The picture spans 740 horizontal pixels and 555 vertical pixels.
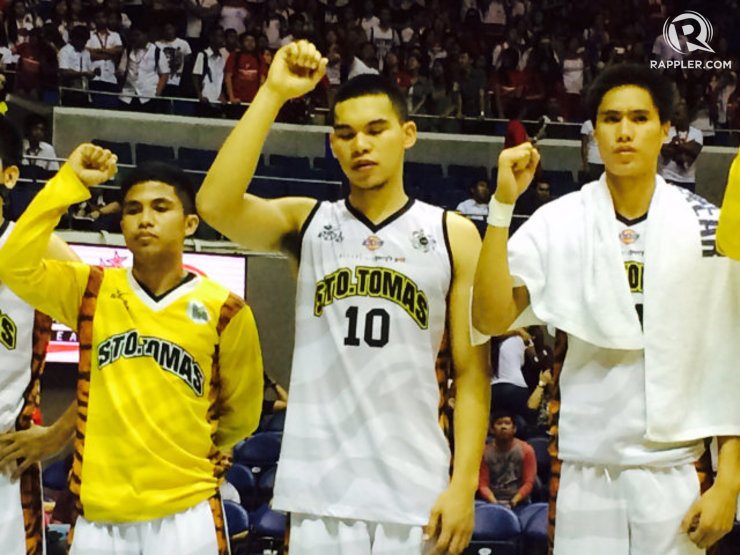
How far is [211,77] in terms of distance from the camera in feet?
43.0

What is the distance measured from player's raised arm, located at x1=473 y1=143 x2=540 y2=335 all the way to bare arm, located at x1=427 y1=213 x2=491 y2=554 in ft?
0.71

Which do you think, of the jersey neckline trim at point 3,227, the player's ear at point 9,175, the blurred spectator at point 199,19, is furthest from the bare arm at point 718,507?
the blurred spectator at point 199,19

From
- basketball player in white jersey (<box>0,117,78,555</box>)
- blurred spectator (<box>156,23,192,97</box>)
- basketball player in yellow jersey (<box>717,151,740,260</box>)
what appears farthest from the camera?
blurred spectator (<box>156,23,192,97</box>)

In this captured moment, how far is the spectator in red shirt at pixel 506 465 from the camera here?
26.1 ft

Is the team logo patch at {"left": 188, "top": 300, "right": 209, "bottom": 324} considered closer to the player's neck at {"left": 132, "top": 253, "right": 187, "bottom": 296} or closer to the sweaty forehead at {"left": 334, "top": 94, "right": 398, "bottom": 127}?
the player's neck at {"left": 132, "top": 253, "right": 187, "bottom": 296}

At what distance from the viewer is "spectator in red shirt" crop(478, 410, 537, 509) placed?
7.96 m

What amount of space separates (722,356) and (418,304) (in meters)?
0.97

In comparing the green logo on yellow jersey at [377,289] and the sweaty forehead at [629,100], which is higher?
the sweaty forehead at [629,100]

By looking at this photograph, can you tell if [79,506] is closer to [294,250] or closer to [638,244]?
[294,250]

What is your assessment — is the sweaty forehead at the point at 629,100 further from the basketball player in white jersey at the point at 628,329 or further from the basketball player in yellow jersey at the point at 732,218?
the basketball player in yellow jersey at the point at 732,218

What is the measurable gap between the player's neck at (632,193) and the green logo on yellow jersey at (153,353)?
1.59 m

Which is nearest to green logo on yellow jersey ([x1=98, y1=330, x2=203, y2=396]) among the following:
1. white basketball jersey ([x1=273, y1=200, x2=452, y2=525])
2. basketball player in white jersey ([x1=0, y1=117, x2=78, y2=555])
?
basketball player in white jersey ([x1=0, y1=117, x2=78, y2=555])

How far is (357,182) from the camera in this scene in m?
3.40

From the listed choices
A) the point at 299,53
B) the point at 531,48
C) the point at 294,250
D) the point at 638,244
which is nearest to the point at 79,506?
the point at 294,250
